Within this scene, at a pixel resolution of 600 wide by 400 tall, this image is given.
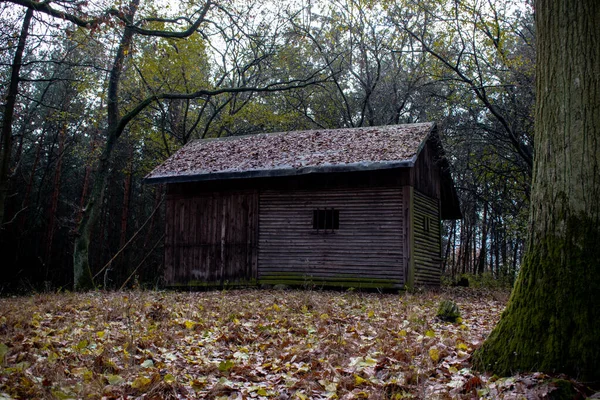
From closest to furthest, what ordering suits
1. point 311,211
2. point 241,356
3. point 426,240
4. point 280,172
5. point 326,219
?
point 241,356, point 280,172, point 326,219, point 311,211, point 426,240

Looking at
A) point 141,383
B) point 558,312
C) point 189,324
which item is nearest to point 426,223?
point 189,324

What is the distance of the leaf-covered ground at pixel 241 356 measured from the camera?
14.5 feet

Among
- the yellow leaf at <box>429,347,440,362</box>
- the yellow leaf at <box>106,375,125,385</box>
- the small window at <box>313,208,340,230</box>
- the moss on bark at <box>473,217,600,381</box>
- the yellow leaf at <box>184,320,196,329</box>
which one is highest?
the small window at <box>313,208,340,230</box>

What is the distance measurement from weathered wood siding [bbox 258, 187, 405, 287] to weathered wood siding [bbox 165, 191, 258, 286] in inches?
18.6

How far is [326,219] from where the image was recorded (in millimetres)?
15633

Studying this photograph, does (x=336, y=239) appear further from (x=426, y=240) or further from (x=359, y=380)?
(x=359, y=380)

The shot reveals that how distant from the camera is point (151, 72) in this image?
25094 millimetres

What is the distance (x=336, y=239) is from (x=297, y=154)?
2938mm

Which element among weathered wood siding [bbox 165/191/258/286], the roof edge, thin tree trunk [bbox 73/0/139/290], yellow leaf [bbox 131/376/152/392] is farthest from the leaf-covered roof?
yellow leaf [bbox 131/376/152/392]

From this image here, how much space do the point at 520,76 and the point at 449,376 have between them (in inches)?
538

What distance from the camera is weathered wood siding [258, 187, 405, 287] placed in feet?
48.9

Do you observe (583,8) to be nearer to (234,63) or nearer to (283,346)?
(283,346)

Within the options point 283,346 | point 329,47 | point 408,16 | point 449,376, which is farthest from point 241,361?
point 329,47

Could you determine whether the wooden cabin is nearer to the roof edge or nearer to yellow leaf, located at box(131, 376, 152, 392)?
the roof edge
